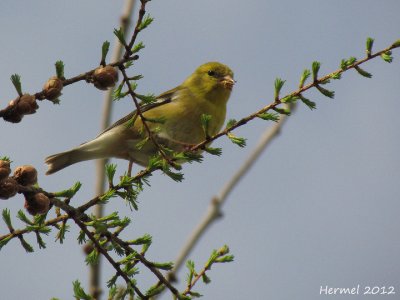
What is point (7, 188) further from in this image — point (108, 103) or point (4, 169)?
point (108, 103)

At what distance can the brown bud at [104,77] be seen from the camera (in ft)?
7.86

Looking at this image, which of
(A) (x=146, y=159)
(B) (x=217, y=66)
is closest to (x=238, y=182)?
(A) (x=146, y=159)

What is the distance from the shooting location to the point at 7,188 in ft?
7.09

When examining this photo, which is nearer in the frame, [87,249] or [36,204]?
[36,204]

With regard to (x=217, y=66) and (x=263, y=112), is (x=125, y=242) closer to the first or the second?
(x=263, y=112)

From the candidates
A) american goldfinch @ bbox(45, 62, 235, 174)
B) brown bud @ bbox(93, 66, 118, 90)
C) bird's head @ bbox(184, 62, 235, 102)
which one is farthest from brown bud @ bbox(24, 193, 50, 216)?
bird's head @ bbox(184, 62, 235, 102)

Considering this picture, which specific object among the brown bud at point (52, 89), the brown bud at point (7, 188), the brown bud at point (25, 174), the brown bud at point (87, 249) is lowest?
the brown bud at point (7, 188)

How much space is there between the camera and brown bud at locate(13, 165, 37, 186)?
2.29m

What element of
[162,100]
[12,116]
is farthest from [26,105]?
[162,100]

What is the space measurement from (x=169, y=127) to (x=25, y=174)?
3.36m

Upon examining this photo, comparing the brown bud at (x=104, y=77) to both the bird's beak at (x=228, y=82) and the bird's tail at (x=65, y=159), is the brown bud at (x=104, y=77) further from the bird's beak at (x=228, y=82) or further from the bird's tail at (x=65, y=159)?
the bird's beak at (x=228, y=82)

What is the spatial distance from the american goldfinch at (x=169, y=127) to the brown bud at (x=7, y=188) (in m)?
3.10

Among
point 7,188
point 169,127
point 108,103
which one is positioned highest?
point 169,127

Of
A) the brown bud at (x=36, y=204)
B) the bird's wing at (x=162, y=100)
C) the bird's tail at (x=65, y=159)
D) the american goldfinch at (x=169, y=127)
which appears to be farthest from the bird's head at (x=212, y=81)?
the brown bud at (x=36, y=204)
